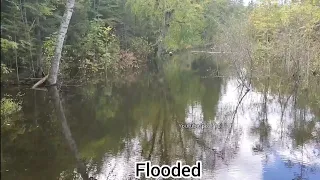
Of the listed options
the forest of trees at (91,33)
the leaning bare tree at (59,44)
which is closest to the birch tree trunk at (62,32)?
the leaning bare tree at (59,44)

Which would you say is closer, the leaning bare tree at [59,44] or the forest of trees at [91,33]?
the forest of trees at [91,33]

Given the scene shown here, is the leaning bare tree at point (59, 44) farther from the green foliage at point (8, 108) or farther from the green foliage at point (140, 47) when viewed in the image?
the green foliage at point (140, 47)

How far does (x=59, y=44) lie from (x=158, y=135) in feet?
26.6

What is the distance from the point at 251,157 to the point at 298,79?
10.9 metres

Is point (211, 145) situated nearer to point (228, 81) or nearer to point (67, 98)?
point (67, 98)

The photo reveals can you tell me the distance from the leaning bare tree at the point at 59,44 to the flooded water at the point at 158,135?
836 millimetres

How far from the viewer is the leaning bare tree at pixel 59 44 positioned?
1609 centimetres

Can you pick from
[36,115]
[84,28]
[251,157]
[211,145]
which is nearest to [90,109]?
[36,115]

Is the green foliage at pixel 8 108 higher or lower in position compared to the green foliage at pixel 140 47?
lower

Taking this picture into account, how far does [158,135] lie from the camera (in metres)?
10.2

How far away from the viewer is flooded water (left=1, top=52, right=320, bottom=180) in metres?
7.61

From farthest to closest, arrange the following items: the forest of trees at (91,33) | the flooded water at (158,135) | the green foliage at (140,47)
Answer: the green foliage at (140,47) < the forest of trees at (91,33) < the flooded water at (158,135)

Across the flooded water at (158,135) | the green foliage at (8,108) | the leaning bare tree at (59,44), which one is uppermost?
the leaning bare tree at (59,44)

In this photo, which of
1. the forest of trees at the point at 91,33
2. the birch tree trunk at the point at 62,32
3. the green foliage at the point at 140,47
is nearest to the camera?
the forest of trees at the point at 91,33
